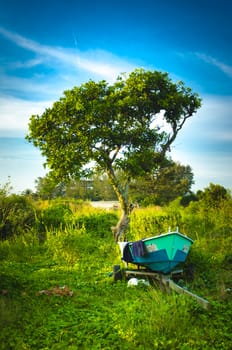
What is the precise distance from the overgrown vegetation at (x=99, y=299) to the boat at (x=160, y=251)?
60cm

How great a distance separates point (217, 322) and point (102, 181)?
41.0 m

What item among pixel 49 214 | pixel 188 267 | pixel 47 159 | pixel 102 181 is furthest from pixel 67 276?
pixel 102 181

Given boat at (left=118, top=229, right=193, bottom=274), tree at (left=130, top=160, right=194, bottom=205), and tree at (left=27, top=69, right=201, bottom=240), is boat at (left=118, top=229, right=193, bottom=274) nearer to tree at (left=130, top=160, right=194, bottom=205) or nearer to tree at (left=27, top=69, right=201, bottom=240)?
tree at (left=27, top=69, right=201, bottom=240)

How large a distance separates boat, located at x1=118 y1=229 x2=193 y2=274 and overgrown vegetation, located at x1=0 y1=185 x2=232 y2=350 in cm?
60

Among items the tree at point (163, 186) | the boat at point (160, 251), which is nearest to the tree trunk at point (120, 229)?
the boat at point (160, 251)

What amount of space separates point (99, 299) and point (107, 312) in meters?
0.91

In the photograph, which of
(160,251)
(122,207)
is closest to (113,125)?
(122,207)

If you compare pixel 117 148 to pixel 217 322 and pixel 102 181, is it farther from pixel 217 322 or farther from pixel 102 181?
pixel 102 181

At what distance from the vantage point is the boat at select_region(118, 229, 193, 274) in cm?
754

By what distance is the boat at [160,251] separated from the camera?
754 centimetres

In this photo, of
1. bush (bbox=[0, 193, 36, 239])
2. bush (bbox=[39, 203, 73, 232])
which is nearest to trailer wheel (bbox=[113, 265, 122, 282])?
bush (bbox=[0, 193, 36, 239])

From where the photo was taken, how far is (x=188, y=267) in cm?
859

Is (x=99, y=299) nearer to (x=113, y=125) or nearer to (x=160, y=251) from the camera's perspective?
(x=160, y=251)

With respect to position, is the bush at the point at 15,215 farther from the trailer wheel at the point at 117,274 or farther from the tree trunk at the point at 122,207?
the trailer wheel at the point at 117,274
